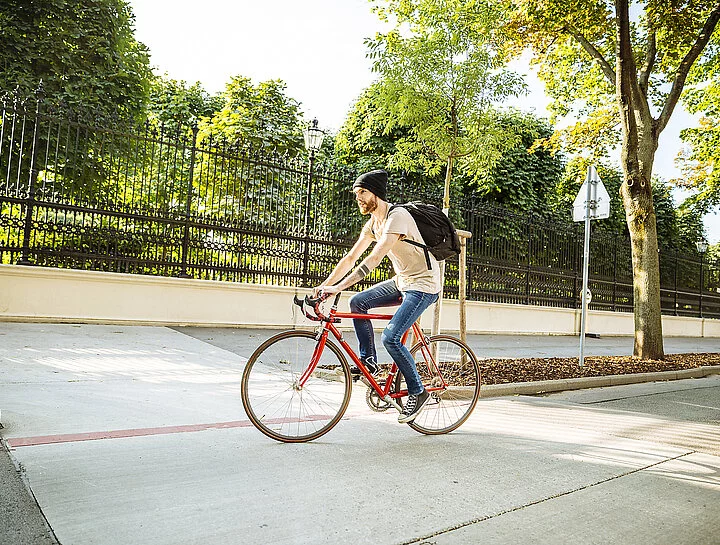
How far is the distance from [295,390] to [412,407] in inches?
36.1

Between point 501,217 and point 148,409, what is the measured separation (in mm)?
12252

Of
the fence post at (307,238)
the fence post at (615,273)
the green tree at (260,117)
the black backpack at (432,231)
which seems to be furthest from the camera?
the fence post at (615,273)

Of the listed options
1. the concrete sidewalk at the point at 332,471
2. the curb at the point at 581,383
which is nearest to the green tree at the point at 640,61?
the curb at the point at 581,383

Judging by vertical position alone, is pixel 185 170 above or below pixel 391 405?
above

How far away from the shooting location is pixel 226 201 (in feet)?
39.4

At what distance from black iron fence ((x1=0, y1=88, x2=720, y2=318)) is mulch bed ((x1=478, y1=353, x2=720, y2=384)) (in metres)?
4.80

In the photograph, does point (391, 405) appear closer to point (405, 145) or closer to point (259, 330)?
point (259, 330)

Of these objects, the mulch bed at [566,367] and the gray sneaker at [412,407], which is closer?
the gray sneaker at [412,407]

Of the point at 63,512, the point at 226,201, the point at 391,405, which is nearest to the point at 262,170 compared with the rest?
the point at 226,201

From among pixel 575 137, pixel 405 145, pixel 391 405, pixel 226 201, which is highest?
pixel 575 137

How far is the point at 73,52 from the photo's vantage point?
17.1 m

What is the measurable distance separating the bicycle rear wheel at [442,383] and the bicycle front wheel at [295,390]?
74 centimetres

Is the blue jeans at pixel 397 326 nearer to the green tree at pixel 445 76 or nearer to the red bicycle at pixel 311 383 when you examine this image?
the red bicycle at pixel 311 383

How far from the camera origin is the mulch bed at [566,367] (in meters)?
8.58
